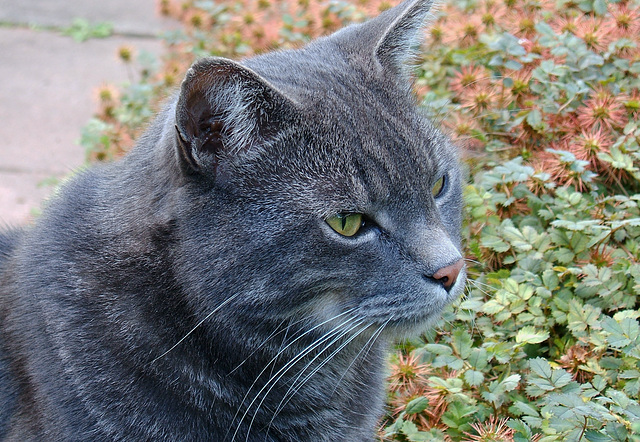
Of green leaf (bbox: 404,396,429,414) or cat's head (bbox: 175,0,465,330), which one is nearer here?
cat's head (bbox: 175,0,465,330)

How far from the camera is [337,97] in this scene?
223cm

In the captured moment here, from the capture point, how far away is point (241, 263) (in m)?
2.08

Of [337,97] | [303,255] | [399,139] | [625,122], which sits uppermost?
[337,97]

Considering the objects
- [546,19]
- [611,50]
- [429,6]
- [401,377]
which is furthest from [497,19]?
[401,377]

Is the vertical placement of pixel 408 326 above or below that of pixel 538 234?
above

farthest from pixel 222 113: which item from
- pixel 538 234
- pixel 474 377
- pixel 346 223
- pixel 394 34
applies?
pixel 538 234

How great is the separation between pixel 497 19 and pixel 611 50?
0.93 meters

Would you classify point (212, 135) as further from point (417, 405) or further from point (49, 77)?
point (49, 77)

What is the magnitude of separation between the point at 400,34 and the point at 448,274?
845 mm

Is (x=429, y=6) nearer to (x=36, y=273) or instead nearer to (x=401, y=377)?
(x=401, y=377)

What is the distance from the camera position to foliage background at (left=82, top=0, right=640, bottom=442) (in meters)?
2.44

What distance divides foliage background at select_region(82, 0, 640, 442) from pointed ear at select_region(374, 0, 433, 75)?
1.63ft

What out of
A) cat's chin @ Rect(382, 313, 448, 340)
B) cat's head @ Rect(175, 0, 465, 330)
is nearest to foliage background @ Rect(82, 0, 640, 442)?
cat's chin @ Rect(382, 313, 448, 340)

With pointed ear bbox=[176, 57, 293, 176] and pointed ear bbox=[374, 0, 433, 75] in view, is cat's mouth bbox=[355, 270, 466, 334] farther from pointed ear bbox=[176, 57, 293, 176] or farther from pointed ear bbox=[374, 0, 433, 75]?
pointed ear bbox=[374, 0, 433, 75]
